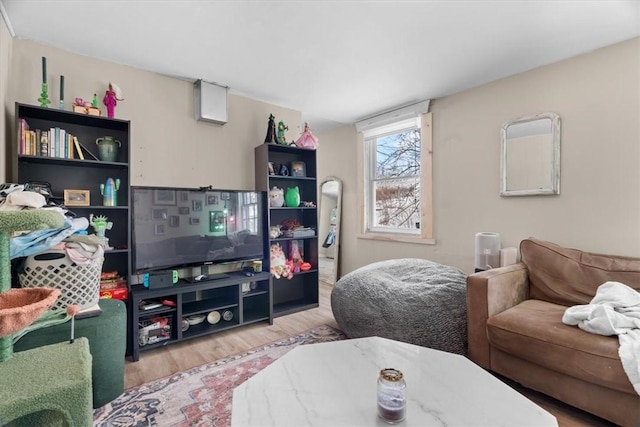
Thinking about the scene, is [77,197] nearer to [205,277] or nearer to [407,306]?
[205,277]

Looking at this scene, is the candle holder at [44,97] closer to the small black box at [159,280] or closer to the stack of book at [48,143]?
the stack of book at [48,143]

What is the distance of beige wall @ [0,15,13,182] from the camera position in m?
1.86

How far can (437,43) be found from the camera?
7.15ft

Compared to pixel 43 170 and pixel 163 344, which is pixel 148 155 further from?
pixel 163 344

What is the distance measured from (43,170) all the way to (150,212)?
733 millimetres

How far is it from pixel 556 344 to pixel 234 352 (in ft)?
6.79

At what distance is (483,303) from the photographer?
191 centimetres

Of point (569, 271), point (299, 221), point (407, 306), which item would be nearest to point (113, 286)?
point (299, 221)

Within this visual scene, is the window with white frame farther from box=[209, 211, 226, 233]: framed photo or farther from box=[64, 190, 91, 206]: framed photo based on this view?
box=[64, 190, 91, 206]: framed photo

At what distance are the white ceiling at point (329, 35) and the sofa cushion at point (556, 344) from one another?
6.04ft

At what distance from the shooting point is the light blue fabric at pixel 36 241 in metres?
1.39

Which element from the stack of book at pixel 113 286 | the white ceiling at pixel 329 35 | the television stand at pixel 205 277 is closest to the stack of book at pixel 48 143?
the white ceiling at pixel 329 35

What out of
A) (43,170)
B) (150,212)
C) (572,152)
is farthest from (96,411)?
(572,152)

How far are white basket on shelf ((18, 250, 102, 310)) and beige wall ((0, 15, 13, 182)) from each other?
27.0 inches
